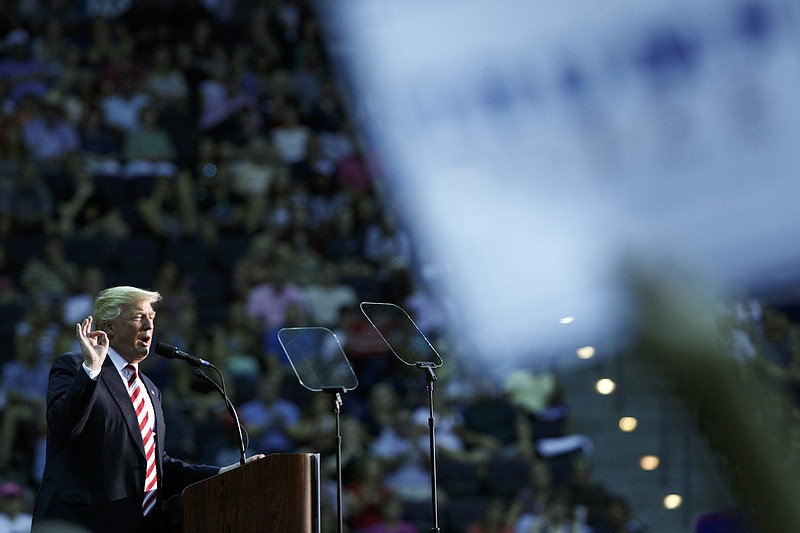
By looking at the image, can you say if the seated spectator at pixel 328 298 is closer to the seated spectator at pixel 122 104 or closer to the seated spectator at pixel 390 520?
the seated spectator at pixel 390 520

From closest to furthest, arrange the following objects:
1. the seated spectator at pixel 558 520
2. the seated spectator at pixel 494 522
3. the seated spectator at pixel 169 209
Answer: the seated spectator at pixel 558 520 < the seated spectator at pixel 494 522 < the seated spectator at pixel 169 209

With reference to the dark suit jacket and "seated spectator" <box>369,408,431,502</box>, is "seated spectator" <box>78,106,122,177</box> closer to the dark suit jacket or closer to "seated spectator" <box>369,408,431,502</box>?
"seated spectator" <box>369,408,431,502</box>

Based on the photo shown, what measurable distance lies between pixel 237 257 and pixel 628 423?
11.0 feet

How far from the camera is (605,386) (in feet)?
23.8

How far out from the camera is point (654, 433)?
693cm

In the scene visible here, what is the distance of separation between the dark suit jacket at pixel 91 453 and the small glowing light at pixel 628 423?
3817 mm

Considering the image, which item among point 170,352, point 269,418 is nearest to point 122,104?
point 269,418

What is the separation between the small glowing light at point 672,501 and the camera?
678cm

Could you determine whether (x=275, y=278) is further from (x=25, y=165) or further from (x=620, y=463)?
(x=620, y=463)

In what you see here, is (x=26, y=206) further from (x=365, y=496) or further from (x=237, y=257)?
(x=365, y=496)

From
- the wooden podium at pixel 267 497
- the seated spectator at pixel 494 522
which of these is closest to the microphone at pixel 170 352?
the wooden podium at pixel 267 497

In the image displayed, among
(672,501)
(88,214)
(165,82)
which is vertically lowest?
(672,501)

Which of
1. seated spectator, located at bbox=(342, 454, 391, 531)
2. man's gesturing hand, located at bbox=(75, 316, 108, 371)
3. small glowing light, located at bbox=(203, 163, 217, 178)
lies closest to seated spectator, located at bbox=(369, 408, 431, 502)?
seated spectator, located at bbox=(342, 454, 391, 531)

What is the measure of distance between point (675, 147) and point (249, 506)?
2.82 metres
